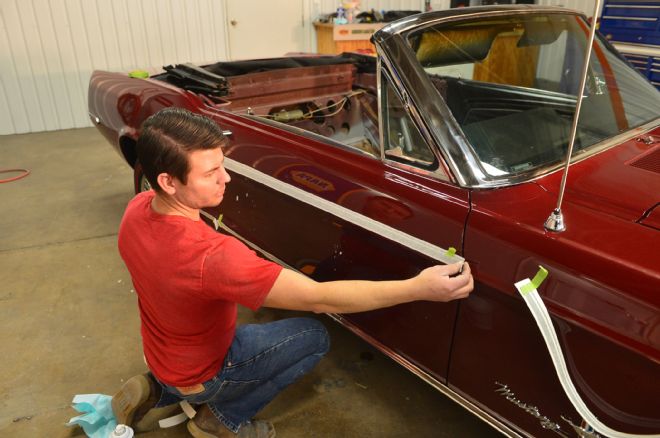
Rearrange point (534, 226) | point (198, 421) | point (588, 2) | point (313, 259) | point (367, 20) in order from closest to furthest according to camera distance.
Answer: point (534, 226)
point (198, 421)
point (313, 259)
point (367, 20)
point (588, 2)

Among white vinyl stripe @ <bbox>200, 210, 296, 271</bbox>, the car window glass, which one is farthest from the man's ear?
white vinyl stripe @ <bbox>200, 210, 296, 271</bbox>

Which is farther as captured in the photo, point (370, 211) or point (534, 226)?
point (370, 211)

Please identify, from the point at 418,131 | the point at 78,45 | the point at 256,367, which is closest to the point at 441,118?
the point at 418,131

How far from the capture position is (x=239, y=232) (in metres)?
2.38

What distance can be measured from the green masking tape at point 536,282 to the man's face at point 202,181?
85cm

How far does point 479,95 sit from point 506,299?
1.14 m

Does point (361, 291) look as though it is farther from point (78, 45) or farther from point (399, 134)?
point (78, 45)

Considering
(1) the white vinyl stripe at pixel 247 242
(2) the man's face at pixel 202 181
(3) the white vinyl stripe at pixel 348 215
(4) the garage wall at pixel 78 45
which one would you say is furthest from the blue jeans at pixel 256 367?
(4) the garage wall at pixel 78 45

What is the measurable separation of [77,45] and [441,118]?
6.06 m

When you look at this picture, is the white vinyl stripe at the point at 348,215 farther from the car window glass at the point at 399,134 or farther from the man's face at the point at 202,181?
the man's face at the point at 202,181

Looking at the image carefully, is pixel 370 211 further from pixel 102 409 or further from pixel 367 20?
pixel 367 20

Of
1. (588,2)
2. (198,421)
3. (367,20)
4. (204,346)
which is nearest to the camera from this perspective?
(204,346)

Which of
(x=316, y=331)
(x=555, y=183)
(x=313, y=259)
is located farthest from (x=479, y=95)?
(x=316, y=331)

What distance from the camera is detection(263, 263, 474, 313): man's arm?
129 cm
